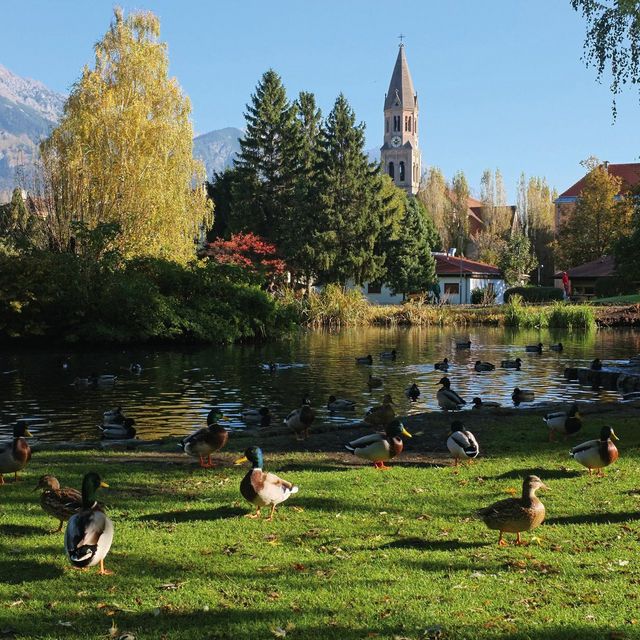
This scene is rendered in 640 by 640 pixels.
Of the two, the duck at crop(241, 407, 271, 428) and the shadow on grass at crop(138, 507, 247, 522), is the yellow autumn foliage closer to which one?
the duck at crop(241, 407, 271, 428)

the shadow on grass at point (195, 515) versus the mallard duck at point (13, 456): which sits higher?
the mallard duck at point (13, 456)

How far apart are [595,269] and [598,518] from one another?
238 feet

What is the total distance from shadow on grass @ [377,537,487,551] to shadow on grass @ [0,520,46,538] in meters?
3.49

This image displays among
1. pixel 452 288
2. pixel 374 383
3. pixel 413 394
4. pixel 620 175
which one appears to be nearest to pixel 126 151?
pixel 374 383

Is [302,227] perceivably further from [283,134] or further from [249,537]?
[249,537]

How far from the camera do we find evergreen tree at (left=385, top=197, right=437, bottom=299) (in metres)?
69.2

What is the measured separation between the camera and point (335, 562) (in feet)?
22.9

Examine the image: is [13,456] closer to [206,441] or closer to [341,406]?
[206,441]

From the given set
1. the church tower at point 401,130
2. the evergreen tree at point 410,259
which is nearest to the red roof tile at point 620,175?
the church tower at point 401,130

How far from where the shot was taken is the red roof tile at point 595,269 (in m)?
75.2

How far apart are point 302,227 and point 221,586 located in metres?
58.0

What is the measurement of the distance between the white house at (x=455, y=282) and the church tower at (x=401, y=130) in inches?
2054

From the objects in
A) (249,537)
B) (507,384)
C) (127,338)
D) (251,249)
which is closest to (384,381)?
(507,384)

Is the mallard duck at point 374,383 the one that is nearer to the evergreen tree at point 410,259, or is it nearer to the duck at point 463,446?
the duck at point 463,446
